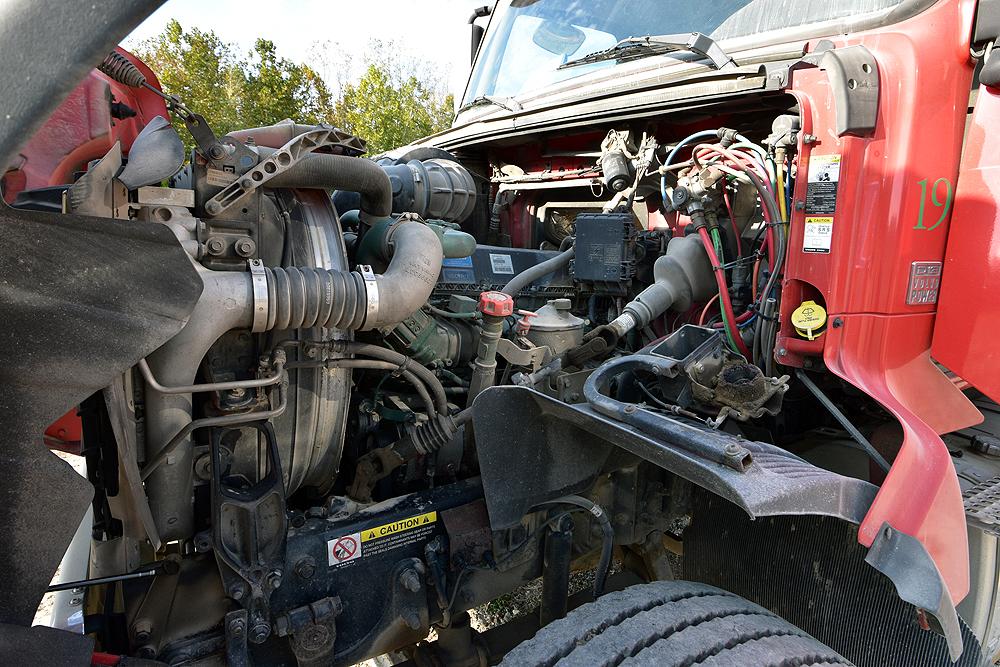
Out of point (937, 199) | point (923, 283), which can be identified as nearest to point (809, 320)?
point (923, 283)

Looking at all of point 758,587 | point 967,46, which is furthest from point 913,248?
point 758,587

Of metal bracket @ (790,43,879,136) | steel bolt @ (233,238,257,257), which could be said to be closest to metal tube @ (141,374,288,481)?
steel bolt @ (233,238,257,257)

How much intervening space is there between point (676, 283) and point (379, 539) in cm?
130

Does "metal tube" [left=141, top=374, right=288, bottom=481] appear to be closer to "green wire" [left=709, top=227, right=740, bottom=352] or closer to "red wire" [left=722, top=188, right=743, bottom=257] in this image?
"green wire" [left=709, top=227, right=740, bottom=352]

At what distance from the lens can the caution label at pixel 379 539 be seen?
1.65 meters

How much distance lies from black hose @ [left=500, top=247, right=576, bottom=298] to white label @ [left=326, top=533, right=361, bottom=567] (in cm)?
96

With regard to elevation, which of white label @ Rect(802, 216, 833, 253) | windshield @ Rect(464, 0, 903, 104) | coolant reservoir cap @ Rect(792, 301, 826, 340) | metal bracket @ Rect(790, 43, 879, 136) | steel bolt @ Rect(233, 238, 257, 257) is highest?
windshield @ Rect(464, 0, 903, 104)

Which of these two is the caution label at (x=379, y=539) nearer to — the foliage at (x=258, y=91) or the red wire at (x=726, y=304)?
the red wire at (x=726, y=304)

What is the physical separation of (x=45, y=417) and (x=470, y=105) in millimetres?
2904

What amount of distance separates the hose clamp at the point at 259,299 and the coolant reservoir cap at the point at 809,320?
4.48ft

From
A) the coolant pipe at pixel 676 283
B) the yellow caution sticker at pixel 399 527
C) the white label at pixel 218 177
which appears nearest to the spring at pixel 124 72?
the white label at pixel 218 177

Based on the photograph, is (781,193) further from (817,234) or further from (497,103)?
(497,103)

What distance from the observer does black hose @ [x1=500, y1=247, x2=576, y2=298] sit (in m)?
2.25

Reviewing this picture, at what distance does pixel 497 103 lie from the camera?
3.16m
